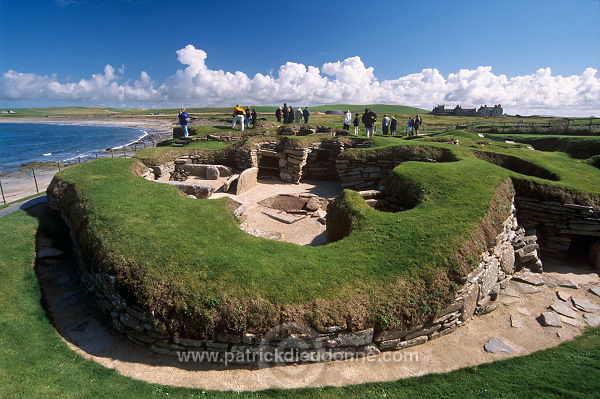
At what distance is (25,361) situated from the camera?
5.40 metres

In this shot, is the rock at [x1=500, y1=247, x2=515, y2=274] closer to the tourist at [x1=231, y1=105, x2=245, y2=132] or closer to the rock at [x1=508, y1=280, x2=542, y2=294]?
the rock at [x1=508, y1=280, x2=542, y2=294]

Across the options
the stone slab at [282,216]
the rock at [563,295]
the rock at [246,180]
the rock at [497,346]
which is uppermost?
the rock at [246,180]

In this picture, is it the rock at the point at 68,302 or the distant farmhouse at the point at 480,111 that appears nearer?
the rock at the point at 68,302

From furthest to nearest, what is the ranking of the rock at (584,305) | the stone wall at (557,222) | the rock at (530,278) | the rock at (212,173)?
the rock at (212,173)
the stone wall at (557,222)
the rock at (530,278)
the rock at (584,305)

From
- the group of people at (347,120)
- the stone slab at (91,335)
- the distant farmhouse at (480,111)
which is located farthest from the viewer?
the distant farmhouse at (480,111)

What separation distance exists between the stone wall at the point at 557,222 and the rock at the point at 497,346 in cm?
600

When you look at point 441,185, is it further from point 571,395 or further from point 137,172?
point 137,172

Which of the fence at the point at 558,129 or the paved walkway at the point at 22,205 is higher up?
the fence at the point at 558,129

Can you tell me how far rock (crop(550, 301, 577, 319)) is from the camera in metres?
7.27

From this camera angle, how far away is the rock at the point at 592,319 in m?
6.94

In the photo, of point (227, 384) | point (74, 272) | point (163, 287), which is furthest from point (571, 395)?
point (74, 272)

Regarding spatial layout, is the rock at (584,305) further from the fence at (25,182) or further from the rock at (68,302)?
the fence at (25,182)

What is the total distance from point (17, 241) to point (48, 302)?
3323mm

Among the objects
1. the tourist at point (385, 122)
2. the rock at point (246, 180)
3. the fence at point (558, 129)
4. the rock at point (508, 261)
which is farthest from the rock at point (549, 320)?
the fence at point (558, 129)
